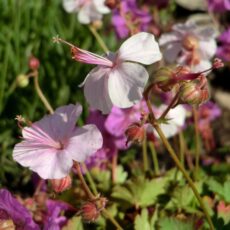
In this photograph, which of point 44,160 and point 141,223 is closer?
point 44,160

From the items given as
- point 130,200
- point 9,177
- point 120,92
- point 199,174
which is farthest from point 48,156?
point 9,177

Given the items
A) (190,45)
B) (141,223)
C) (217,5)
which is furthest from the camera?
(217,5)

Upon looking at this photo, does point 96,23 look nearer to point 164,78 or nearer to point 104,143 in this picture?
point 104,143

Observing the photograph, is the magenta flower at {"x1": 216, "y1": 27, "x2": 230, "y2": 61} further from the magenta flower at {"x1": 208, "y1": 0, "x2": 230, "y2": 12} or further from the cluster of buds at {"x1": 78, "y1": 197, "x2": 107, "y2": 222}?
the cluster of buds at {"x1": 78, "y1": 197, "x2": 107, "y2": 222}

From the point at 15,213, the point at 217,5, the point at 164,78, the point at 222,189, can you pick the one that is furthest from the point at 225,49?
the point at 15,213

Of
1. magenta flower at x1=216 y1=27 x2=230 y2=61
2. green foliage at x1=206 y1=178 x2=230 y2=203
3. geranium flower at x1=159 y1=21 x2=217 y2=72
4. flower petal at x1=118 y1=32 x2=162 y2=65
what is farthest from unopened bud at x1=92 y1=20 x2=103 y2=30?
flower petal at x1=118 y1=32 x2=162 y2=65

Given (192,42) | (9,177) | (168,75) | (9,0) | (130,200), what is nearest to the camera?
(168,75)

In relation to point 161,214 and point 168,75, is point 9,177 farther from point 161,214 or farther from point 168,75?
point 168,75
